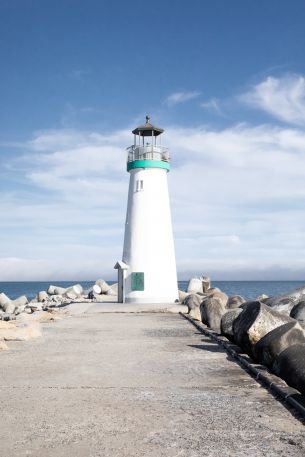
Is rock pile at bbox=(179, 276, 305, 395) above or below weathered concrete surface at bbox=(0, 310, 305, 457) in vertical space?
above

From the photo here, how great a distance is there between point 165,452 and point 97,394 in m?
2.30

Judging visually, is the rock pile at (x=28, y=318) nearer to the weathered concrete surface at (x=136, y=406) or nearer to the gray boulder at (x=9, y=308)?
the gray boulder at (x=9, y=308)

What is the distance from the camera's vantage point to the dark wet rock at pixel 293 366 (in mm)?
6461

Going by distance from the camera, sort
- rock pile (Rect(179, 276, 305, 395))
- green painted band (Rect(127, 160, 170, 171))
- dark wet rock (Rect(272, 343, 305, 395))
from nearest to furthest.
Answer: dark wet rock (Rect(272, 343, 305, 395))
rock pile (Rect(179, 276, 305, 395))
green painted band (Rect(127, 160, 170, 171))

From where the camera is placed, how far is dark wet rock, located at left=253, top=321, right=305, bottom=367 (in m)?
8.06

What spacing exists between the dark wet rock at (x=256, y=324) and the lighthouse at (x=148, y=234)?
605 inches

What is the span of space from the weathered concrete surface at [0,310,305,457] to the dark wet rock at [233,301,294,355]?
Result: 1.58ft

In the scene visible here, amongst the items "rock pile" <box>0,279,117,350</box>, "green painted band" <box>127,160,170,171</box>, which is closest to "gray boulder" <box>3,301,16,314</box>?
"rock pile" <box>0,279,117,350</box>

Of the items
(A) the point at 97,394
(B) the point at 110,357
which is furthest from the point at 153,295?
→ (A) the point at 97,394

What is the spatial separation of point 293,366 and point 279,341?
136 centimetres

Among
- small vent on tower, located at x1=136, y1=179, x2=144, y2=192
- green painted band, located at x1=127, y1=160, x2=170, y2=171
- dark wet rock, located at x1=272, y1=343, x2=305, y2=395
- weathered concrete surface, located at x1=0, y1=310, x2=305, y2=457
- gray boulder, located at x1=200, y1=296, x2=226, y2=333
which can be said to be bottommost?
weathered concrete surface, located at x1=0, y1=310, x2=305, y2=457

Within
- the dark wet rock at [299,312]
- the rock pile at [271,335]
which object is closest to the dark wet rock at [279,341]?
the rock pile at [271,335]

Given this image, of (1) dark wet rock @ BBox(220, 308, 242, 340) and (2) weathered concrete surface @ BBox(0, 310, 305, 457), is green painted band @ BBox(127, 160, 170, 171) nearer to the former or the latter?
(1) dark wet rock @ BBox(220, 308, 242, 340)

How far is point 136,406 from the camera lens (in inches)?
239
